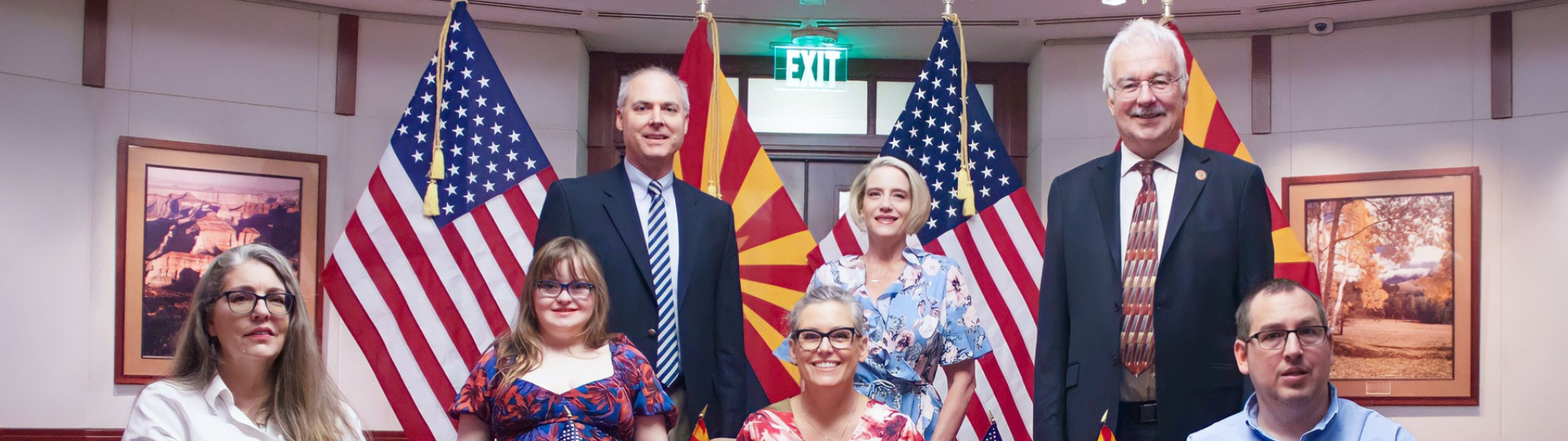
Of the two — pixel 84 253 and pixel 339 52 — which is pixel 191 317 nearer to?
pixel 84 253

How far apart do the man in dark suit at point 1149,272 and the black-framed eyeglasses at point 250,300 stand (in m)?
1.59

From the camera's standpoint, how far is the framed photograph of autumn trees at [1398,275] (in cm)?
628

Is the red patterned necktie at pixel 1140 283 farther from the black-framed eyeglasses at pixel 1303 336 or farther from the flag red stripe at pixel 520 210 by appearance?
the flag red stripe at pixel 520 210

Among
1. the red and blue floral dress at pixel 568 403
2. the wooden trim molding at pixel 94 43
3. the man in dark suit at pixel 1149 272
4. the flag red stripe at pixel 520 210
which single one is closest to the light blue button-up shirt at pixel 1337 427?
the man in dark suit at pixel 1149 272

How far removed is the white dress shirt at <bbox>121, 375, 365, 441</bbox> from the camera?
228cm

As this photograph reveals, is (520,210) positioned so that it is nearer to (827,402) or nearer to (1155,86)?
(827,402)

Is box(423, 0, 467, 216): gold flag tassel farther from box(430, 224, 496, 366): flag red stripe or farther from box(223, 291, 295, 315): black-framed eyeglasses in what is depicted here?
box(223, 291, 295, 315): black-framed eyeglasses

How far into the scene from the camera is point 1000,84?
7.40 meters

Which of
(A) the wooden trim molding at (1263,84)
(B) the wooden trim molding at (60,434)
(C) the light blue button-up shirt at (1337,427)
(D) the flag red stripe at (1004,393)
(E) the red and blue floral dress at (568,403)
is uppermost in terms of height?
(A) the wooden trim molding at (1263,84)

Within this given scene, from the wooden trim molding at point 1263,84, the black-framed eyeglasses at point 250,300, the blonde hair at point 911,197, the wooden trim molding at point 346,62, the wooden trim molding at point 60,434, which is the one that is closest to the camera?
the black-framed eyeglasses at point 250,300

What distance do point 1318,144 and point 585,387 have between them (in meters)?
5.00

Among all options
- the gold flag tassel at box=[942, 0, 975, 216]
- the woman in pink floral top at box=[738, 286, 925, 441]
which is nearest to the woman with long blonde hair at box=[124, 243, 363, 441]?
the woman in pink floral top at box=[738, 286, 925, 441]

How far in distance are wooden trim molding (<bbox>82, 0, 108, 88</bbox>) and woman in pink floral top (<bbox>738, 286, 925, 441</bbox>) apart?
14.5 feet

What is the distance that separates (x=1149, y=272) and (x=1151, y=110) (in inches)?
13.7
